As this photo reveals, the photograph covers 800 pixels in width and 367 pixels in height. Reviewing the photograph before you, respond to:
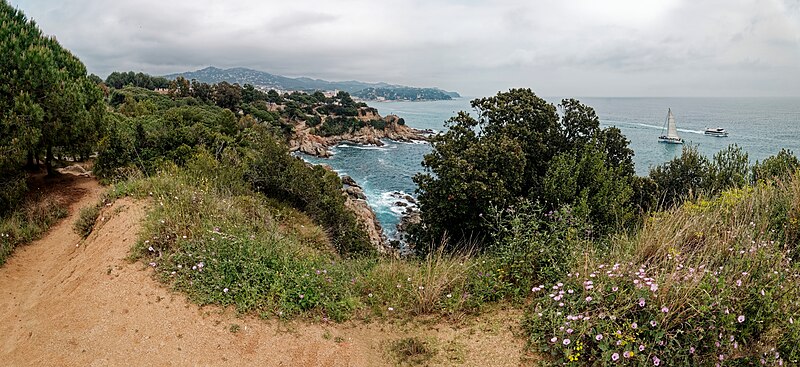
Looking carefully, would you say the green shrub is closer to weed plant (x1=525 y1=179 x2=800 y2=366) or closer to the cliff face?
weed plant (x1=525 y1=179 x2=800 y2=366)

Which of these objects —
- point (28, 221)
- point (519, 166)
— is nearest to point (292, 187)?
point (28, 221)

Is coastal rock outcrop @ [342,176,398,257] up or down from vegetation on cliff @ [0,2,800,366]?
down

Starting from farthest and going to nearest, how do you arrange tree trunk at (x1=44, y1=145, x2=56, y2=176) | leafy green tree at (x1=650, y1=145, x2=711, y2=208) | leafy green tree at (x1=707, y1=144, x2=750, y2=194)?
leafy green tree at (x1=650, y1=145, x2=711, y2=208) < leafy green tree at (x1=707, y1=144, x2=750, y2=194) < tree trunk at (x1=44, y1=145, x2=56, y2=176)

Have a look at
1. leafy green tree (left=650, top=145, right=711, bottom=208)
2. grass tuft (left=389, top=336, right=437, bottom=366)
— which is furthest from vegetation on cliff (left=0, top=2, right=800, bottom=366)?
leafy green tree (left=650, top=145, right=711, bottom=208)

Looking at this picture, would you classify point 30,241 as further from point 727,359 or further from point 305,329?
point 727,359

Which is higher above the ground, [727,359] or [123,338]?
[727,359]

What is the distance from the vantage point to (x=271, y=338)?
16.5 feet

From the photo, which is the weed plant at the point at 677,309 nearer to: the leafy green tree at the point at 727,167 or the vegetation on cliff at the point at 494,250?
the vegetation on cliff at the point at 494,250

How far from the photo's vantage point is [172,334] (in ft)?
16.4

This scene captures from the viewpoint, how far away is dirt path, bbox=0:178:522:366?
4.72 m

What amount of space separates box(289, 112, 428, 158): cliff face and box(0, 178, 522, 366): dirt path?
57529mm

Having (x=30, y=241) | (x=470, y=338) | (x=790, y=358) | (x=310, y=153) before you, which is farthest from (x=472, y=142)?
(x=310, y=153)

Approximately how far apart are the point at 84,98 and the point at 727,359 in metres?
16.8

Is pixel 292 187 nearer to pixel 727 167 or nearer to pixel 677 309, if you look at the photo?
pixel 677 309
